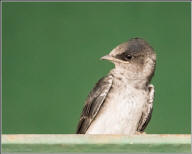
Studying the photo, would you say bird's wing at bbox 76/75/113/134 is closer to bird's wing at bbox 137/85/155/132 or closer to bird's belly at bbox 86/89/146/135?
bird's belly at bbox 86/89/146/135

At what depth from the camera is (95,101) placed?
1.69 meters

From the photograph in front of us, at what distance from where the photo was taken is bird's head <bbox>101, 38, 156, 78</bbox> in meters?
1.68

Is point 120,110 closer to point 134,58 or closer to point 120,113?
point 120,113

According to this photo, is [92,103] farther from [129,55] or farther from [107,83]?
[129,55]

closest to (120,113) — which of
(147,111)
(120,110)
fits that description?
(120,110)

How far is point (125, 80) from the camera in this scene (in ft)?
5.56

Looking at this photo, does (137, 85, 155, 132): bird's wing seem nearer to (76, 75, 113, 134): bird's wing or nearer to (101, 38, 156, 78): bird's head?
(101, 38, 156, 78): bird's head

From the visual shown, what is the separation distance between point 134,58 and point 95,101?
206 mm

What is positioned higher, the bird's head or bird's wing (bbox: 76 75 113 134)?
the bird's head

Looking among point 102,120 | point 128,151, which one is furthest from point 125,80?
point 128,151

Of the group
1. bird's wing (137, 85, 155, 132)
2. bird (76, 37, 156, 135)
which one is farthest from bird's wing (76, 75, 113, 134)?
bird's wing (137, 85, 155, 132)

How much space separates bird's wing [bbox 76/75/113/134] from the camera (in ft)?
5.50

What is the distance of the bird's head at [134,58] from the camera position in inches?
66.2

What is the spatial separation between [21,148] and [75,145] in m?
0.14
